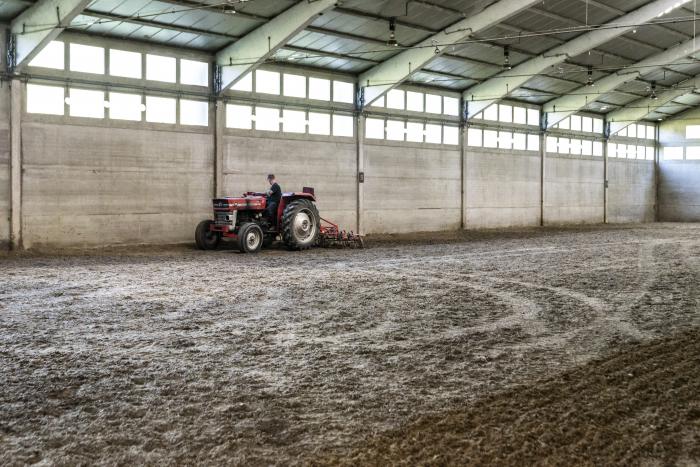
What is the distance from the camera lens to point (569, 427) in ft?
14.4

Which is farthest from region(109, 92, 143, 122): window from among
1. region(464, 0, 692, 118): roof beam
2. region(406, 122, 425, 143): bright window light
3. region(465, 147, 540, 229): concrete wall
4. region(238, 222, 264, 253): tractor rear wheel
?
region(465, 147, 540, 229): concrete wall

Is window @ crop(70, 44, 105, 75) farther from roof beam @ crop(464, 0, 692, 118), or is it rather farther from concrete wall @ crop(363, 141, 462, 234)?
roof beam @ crop(464, 0, 692, 118)

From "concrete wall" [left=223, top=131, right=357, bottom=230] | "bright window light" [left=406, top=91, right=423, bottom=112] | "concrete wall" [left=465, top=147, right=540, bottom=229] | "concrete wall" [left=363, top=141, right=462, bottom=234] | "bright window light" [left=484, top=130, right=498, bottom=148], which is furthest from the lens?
"bright window light" [left=484, top=130, right=498, bottom=148]

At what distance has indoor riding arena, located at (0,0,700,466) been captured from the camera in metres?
4.55

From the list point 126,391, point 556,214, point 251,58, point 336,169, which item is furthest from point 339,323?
point 556,214

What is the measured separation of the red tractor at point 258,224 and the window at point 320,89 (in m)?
4.43

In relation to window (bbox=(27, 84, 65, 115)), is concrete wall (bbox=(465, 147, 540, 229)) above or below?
below

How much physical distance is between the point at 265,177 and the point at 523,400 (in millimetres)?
14899

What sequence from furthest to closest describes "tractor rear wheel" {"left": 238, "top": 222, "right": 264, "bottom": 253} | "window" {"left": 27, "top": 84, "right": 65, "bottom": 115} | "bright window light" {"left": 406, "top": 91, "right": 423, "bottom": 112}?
"bright window light" {"left": 406, "top": 91, "right": 423, "bottom": 112} → "tractor rear wheel" {"left": 238, "top": 222, "right": 264, "bottom": 253} → "window" {"left": 27, "top": 84, "right": 65, "bottom": 115}

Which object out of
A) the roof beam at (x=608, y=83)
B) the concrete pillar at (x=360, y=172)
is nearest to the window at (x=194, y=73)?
the concrete pillar at (x=360, y=172)

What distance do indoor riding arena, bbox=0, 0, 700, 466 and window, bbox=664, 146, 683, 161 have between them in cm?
7

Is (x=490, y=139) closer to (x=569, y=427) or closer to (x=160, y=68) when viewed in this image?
(x=160, y=68)

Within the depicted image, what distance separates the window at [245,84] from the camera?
18.5 m

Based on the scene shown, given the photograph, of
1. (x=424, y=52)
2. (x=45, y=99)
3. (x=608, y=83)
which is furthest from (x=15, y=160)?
(x=608, y=83)
